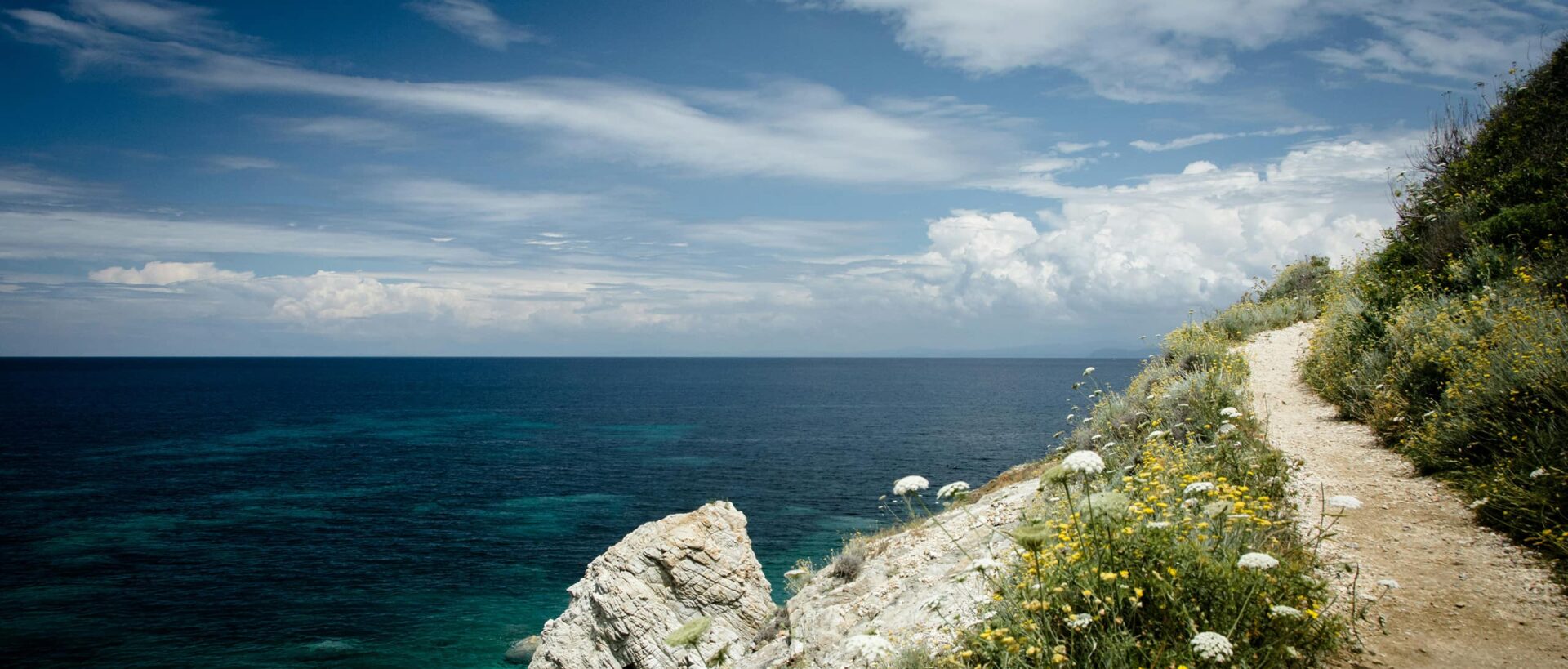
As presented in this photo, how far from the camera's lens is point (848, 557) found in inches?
491

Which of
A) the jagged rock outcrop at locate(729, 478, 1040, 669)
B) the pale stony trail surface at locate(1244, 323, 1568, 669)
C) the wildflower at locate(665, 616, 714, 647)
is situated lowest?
the jagged rock outcrop at locate(729, 478, 1040, 669)

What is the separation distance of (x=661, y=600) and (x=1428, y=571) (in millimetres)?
14889

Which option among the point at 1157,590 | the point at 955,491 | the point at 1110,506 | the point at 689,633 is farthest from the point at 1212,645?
the point at 689,633

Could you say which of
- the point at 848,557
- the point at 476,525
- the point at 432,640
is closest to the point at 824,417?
the point at 476,525

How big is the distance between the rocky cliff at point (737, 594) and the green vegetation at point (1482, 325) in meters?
4.90

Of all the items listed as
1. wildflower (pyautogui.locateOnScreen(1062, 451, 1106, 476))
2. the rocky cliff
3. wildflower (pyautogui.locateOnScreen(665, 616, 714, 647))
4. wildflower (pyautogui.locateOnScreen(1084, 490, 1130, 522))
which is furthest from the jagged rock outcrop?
wildflower (pyautogui.locateOnScreen(1062, 451, 1106, 476))

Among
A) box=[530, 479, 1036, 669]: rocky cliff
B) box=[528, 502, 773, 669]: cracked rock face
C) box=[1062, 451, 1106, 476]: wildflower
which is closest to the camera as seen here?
box=[1062, 451, 1106, 476]: wildflower

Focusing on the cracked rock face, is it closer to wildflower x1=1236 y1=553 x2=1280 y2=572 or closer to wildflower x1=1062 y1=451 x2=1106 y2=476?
wildflower x1=1062 y1=451 x2=1106 y2=476

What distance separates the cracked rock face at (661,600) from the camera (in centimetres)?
1709

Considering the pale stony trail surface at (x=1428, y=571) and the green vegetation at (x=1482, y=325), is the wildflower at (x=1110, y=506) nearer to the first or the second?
the pale stony trail surface at (x=1428, y=571)

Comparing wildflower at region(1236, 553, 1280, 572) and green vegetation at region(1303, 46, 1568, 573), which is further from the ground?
green vegetation at region(1303, 46, 1568, 573)

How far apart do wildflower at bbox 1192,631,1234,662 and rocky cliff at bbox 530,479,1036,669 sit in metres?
3.94

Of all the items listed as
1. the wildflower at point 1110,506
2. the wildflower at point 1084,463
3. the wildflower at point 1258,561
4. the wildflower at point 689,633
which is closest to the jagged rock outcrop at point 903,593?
the wildflower at point 1110,506

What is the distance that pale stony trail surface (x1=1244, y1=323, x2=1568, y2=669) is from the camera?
17.1 ft
